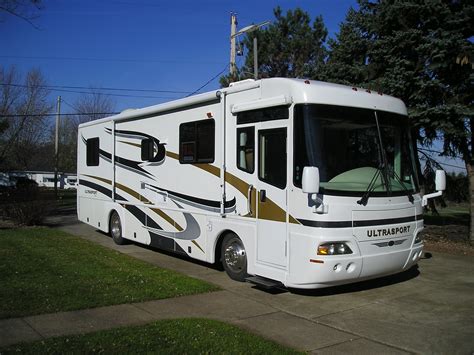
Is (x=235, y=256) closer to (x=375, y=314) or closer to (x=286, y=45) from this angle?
(x=375, y=314)

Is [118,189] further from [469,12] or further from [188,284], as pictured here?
[469,12]

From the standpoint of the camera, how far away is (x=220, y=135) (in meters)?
8.42

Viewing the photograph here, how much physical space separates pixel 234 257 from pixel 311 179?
254 centimetres

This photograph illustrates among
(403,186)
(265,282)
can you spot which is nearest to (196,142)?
(265,282)

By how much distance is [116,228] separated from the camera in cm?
Result: 1250

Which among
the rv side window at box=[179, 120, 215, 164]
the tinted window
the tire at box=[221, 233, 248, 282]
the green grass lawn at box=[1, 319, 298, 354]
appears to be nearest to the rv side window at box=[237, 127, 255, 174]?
the tinted window

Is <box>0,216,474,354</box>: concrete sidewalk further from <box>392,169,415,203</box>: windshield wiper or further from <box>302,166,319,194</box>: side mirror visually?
<box>302,166,319,194</box>: side mirror

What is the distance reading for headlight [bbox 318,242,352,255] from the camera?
6605 mm

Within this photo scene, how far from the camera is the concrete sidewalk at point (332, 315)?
5457 millimetres

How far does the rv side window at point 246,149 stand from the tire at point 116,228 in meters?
5.26

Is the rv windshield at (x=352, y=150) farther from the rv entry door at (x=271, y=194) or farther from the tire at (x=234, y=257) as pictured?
the tire at (x=234, y=257)

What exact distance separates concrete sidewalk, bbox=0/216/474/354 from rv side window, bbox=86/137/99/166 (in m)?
6.16

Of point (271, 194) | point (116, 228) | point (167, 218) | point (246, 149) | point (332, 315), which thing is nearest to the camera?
point (332, 315)

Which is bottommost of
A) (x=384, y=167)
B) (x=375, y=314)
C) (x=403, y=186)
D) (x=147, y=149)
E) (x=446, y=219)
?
(x=446, y=219)
